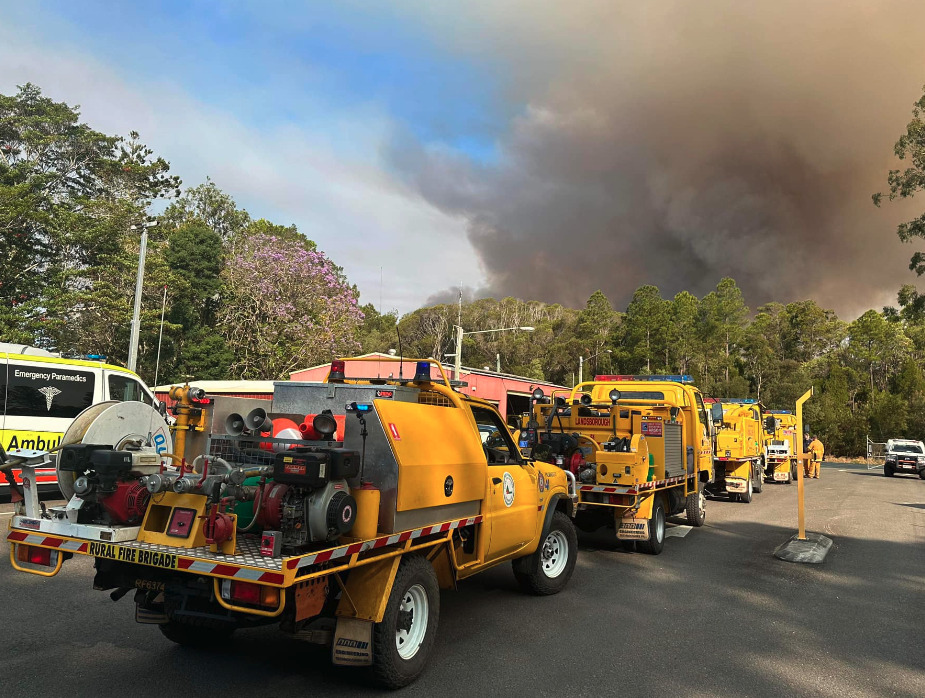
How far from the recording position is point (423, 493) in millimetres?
4551

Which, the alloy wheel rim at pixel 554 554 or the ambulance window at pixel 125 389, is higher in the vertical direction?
the ambulance window at pixel 125 389

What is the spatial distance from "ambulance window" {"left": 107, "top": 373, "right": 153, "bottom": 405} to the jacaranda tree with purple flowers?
70.3 ft

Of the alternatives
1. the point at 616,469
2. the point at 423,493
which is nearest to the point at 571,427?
the point at 616,469

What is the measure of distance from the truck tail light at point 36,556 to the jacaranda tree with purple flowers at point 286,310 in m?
30.3

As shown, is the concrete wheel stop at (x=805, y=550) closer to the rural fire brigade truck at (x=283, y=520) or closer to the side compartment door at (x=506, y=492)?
the side compartment door at (x=506, y=492)

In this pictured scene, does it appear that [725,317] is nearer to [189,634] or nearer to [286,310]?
[286,310]

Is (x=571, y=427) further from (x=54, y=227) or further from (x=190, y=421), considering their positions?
(x=54, y=227)

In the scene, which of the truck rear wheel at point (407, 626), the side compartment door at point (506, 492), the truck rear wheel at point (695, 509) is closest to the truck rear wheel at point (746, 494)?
the truck rear wheel at point (695, 509)

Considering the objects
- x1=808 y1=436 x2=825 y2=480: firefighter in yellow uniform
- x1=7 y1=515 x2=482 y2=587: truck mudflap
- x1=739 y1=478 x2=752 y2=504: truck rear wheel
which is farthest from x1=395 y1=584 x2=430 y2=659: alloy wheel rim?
x1=808 y1=436 x2=825 y2=480: firefighter in yellow uniform

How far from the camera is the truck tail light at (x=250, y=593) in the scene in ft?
11.8

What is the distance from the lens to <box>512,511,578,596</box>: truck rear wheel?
6730 mm

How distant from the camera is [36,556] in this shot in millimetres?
4285

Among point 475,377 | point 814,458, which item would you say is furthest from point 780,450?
point 475,377

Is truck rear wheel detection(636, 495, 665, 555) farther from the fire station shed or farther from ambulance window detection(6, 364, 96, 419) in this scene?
the fire station shed
